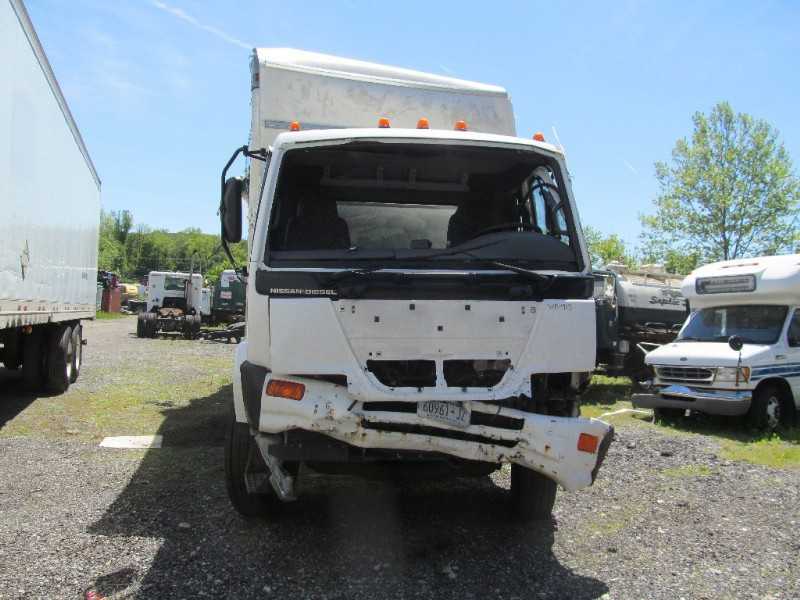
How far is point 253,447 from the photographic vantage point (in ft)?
15.0

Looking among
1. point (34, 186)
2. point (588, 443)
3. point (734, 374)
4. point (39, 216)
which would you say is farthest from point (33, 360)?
point (734, 374)

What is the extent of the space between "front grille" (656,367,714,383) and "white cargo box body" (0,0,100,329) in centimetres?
857

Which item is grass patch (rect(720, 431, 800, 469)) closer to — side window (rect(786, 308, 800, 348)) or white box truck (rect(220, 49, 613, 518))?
side window (rect(786, 308, 800, 348))

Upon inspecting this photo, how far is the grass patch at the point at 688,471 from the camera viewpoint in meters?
6.84

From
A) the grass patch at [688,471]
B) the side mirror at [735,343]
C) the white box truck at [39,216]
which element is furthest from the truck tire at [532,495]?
the side mirror at [735,343]

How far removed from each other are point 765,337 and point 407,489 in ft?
21.7

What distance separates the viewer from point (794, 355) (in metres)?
9.91

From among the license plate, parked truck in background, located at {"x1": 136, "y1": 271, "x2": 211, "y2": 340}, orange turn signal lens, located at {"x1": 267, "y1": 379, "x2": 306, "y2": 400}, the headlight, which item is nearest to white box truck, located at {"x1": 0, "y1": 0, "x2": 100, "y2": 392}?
orange turn signal lens, located at {"x1": 267, "y1": 379, "x2": 306, "y2": 400}

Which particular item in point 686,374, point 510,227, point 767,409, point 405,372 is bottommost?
point 767,409

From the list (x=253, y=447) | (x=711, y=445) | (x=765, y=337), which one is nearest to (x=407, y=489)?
(x=253, y=447)

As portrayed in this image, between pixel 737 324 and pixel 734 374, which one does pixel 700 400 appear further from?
pixel 737 324

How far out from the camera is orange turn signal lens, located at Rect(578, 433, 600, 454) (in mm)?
3971

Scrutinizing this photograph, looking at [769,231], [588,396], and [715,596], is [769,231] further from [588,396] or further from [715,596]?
[715,596]

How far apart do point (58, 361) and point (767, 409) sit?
10360mm
